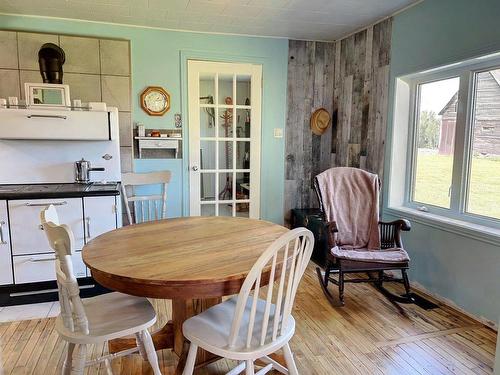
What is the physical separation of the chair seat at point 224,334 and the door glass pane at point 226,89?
2617mm

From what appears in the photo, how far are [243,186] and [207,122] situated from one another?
2.71ft

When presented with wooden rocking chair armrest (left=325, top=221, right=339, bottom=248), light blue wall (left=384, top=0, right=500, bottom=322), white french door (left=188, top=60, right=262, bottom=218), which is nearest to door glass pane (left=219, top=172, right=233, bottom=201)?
white french door (left=188, top=60, right=262, bottom=218)

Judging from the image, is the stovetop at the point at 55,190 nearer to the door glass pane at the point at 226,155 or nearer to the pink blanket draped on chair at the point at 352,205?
the door glass pane at the point at 226,155

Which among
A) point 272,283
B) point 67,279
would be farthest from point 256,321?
point 67,279

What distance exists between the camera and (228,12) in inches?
120

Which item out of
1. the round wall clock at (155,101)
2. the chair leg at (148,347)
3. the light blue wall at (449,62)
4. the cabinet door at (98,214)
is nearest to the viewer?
the chair leg at (148,347)

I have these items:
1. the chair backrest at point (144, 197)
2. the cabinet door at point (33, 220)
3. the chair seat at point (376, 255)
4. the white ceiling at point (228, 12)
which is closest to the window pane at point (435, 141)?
the chair seat at point (376, 255)

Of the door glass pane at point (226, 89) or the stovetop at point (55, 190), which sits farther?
the door glass pane at point (226, 89)

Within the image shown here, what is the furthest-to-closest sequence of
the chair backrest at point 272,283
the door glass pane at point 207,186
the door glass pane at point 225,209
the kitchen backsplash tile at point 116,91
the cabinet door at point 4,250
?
the door glass pane at point 225,209 < the door glass pane at point 207,186 < the kitchen backsplash tile at point 116,91 < the cabinet door at point 4,250 < the chair backrest at point 272,283

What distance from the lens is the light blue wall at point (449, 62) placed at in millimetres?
2309

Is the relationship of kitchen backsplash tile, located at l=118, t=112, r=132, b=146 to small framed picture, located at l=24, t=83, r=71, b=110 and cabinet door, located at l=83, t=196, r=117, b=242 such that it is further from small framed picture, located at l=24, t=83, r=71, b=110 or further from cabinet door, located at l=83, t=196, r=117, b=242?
cabinet door, located at l=83, t=196, r=117, b=242

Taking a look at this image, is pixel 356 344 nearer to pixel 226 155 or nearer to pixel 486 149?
pixel 486 149

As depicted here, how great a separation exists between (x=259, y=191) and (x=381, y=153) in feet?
4.56

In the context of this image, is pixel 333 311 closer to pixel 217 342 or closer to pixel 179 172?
pixel 217 342
